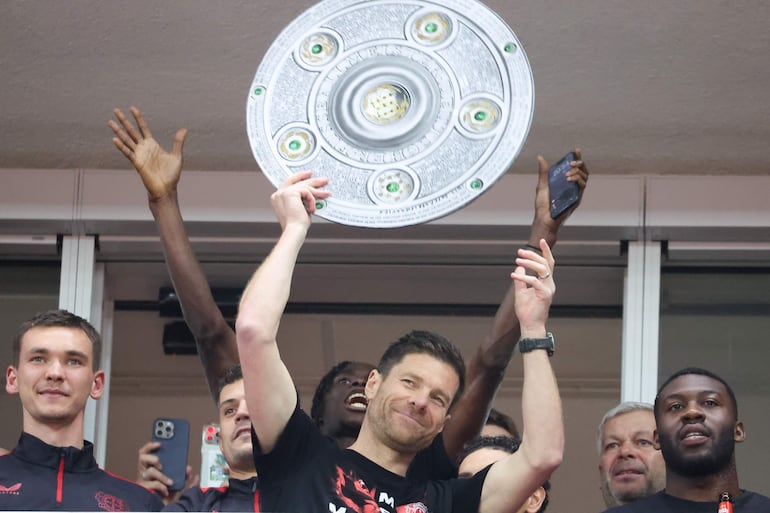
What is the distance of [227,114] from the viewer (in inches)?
251

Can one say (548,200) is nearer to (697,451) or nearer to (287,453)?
(697,451)

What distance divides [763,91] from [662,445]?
5.61ft

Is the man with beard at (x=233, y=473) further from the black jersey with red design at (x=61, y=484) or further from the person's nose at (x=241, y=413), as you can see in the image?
the black jersey with red design at (x=61, y=484)

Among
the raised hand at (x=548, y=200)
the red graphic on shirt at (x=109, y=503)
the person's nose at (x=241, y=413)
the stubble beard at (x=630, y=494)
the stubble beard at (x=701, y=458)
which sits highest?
the raised hand at (x=548, y=200)

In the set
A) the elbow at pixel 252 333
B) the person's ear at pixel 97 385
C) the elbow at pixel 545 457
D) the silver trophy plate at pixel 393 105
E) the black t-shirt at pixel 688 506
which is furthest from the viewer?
the person's ear at pixel 97 385

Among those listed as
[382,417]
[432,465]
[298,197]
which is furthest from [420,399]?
[298,197]

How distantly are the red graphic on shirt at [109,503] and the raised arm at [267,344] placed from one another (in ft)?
2.87

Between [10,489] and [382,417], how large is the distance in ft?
3.86

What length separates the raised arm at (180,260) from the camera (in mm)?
5418

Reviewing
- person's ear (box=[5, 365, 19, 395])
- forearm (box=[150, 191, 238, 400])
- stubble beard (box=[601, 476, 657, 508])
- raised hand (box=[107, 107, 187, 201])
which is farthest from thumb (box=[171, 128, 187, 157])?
stubble beard (box=[601, 476, 657, 508])

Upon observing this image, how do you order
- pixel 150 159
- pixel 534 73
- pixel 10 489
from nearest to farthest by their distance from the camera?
pixel 10 489, pixel 150 159, pixel 534 73

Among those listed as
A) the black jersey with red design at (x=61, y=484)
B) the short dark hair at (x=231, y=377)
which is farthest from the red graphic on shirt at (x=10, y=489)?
the short dark hair at (x=231, y=377)

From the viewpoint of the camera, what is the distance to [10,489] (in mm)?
5023

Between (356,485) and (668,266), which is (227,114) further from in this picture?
(356,485)
